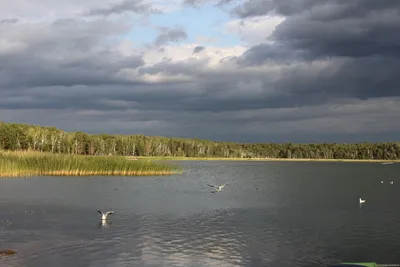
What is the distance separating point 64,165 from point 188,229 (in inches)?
1428

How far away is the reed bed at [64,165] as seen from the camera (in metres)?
56.4

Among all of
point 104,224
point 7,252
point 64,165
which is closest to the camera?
point 7,252

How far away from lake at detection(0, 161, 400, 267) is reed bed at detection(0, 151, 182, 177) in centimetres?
955

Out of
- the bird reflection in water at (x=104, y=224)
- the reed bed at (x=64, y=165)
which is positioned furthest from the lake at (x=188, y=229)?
the reed bed at (x=64, y=165)

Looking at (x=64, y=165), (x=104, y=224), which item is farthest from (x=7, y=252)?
(x=64, y=165)

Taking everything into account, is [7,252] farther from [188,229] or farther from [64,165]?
[64,165]

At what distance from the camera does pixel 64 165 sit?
59.7 m

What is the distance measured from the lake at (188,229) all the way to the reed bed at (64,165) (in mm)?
9552

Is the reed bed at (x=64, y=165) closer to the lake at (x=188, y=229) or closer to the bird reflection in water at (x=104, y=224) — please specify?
the lake at (x=188, y=229)

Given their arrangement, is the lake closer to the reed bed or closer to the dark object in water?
the dark object in water

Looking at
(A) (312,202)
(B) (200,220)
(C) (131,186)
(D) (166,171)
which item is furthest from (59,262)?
(D) (166,171)

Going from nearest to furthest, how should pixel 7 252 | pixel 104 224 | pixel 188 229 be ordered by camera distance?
pixel 7 252 → pixel 188 229 → pixel 104 224

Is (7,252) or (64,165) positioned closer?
(7,252)

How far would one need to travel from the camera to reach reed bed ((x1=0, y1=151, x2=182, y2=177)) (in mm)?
56409
